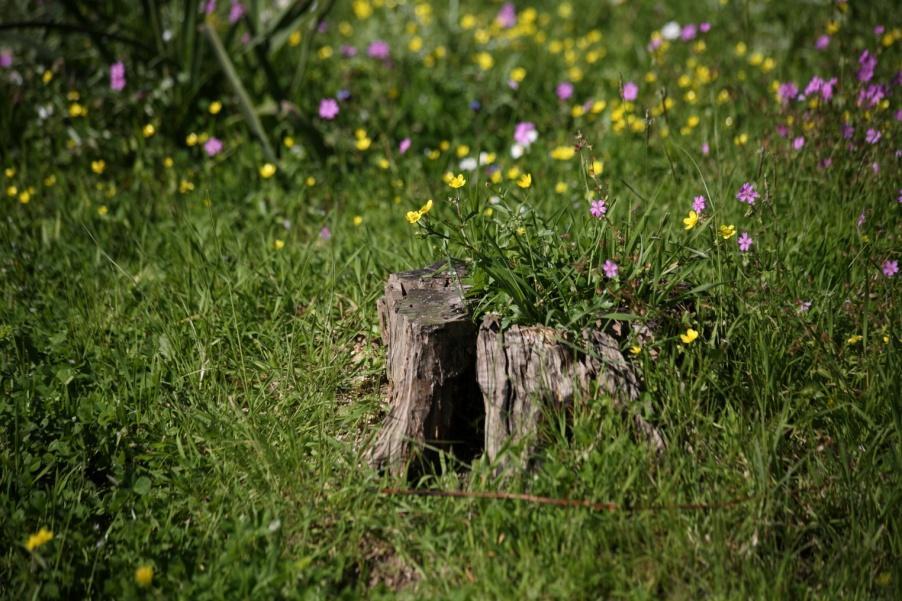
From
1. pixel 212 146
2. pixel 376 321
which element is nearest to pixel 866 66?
pixel 376 321

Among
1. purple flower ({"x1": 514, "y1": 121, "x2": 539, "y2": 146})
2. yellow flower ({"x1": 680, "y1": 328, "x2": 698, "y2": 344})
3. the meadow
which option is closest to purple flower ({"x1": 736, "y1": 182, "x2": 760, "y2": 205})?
the meadow

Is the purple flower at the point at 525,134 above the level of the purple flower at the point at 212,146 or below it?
above

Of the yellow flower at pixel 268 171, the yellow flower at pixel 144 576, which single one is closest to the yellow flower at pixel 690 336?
the yellow flower at pixel 144 576

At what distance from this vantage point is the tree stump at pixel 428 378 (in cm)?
232

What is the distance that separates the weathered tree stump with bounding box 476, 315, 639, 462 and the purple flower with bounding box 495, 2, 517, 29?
352cm

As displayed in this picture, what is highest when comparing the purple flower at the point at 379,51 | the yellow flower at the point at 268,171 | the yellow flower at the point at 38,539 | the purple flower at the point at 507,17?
the purple flower at the point at 507,17

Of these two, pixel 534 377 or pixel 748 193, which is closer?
pixel 534 377

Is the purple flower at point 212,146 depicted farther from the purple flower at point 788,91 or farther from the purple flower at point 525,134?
the purple flower at point 788,91

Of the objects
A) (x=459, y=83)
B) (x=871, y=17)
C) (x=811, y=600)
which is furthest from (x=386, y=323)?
(x=871, y=17)

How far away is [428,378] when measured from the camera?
91.9 inches

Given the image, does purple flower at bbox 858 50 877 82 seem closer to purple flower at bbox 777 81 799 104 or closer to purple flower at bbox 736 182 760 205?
purple flower at bbox 777 81 799 104

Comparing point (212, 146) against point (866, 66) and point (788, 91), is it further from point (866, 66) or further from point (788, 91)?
point (866, 66)

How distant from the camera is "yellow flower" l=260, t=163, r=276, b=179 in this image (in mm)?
3684

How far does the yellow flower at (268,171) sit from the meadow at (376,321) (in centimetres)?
1
